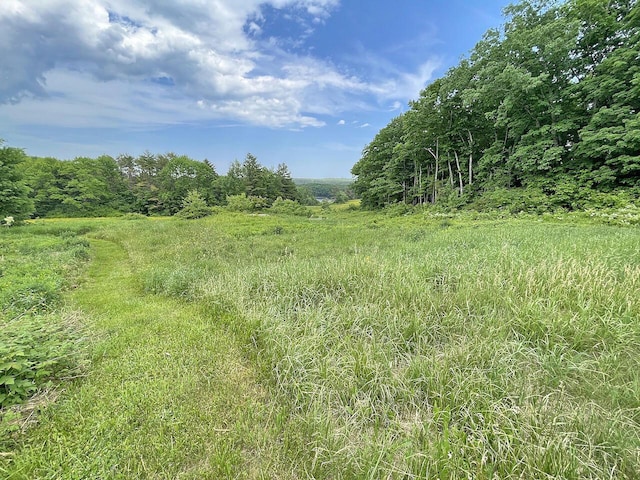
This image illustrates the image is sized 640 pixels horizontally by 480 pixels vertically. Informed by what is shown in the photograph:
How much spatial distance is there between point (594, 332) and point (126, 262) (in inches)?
443

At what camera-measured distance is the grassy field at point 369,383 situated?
185 cm

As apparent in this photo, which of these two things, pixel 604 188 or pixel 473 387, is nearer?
pixel 473 387

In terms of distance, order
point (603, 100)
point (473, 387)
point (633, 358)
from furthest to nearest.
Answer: point (603, 100) < point (633, 358) < point (473, 387)

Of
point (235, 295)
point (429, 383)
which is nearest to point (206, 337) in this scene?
Result: point (235, 295)

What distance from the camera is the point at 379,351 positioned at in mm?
2842

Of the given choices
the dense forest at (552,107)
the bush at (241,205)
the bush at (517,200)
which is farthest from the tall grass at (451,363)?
the bush at (241,205)

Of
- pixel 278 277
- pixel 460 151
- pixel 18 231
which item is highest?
pixel 460 151

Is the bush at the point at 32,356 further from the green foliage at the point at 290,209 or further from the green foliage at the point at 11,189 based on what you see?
the green foliage at the point at 290,209

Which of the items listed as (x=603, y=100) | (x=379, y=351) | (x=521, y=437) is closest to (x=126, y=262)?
(x=379, y=351)

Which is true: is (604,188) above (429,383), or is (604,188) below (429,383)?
above

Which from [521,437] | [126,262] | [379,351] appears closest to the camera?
[521,437]

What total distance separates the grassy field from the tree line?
33954 millimetres

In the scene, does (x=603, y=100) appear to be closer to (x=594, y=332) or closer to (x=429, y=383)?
(x=594, y=332)

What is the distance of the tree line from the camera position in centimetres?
3841
